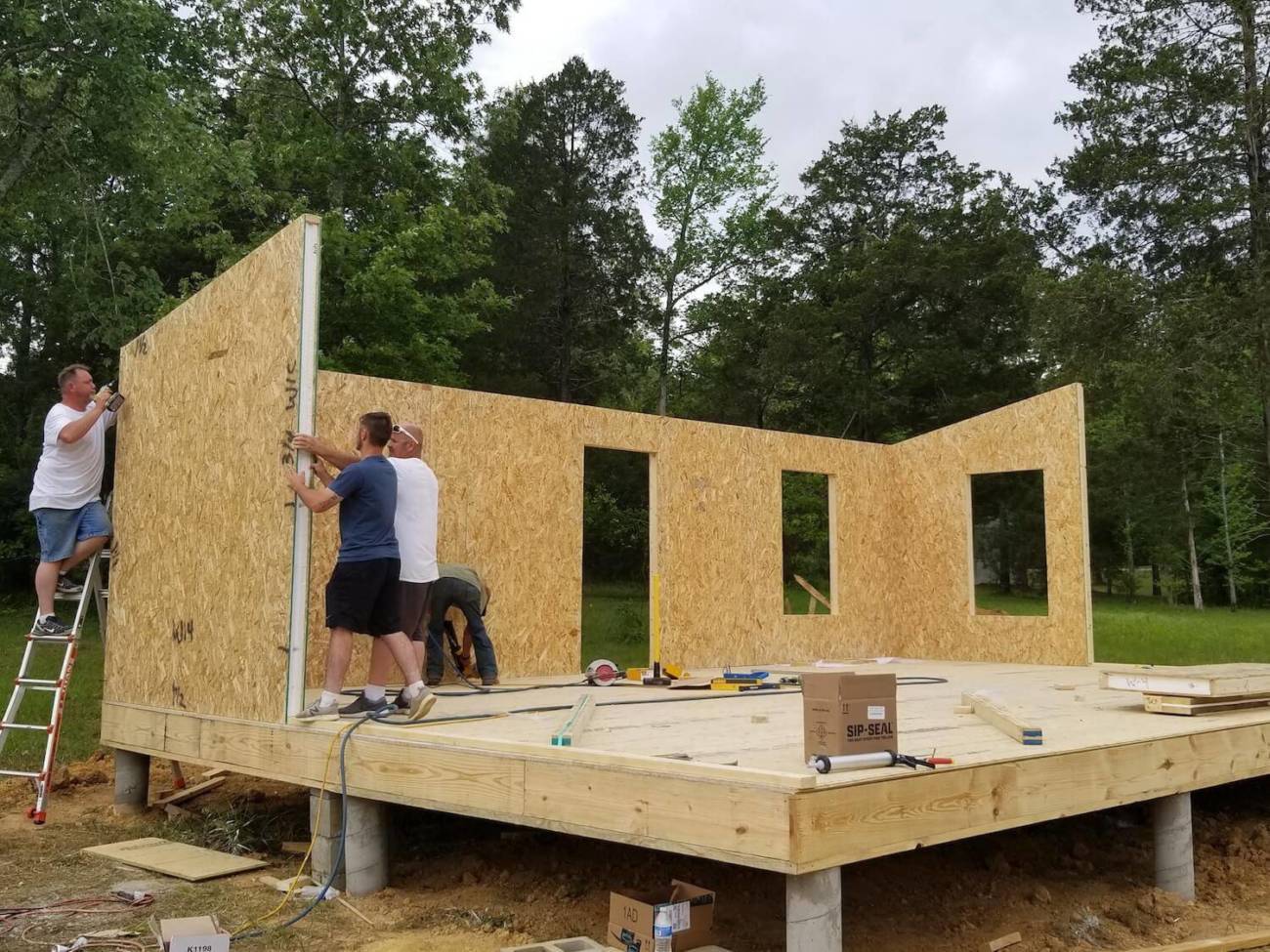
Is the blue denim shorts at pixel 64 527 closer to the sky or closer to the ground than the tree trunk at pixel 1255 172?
closer to the ground

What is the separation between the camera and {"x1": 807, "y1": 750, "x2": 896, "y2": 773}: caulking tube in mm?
2932

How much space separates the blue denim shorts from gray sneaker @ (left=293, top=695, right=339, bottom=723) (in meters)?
1.57

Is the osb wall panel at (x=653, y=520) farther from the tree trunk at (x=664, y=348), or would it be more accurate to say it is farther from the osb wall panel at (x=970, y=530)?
the tree trunk at (x=664, y=348)

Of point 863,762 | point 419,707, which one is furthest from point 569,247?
point 863,762

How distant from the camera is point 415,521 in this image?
4.73 m

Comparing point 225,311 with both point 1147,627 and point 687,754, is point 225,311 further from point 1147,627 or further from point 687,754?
point 1147,627

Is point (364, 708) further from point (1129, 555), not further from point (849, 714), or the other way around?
point (1129, 555)

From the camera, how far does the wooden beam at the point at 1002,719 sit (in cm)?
359

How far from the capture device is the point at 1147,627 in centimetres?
1864

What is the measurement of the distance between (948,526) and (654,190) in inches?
576

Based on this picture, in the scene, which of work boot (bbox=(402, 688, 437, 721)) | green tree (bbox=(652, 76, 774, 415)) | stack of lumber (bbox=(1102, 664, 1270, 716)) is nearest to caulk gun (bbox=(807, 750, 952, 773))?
work boot (bbox=(402, 688, 437, 721))

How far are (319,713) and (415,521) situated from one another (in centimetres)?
96

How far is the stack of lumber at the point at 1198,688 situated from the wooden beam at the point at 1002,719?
0.69 metres

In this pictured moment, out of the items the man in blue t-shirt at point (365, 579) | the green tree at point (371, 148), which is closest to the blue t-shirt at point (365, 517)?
the man in blue t-shirt at point (365, 579)
